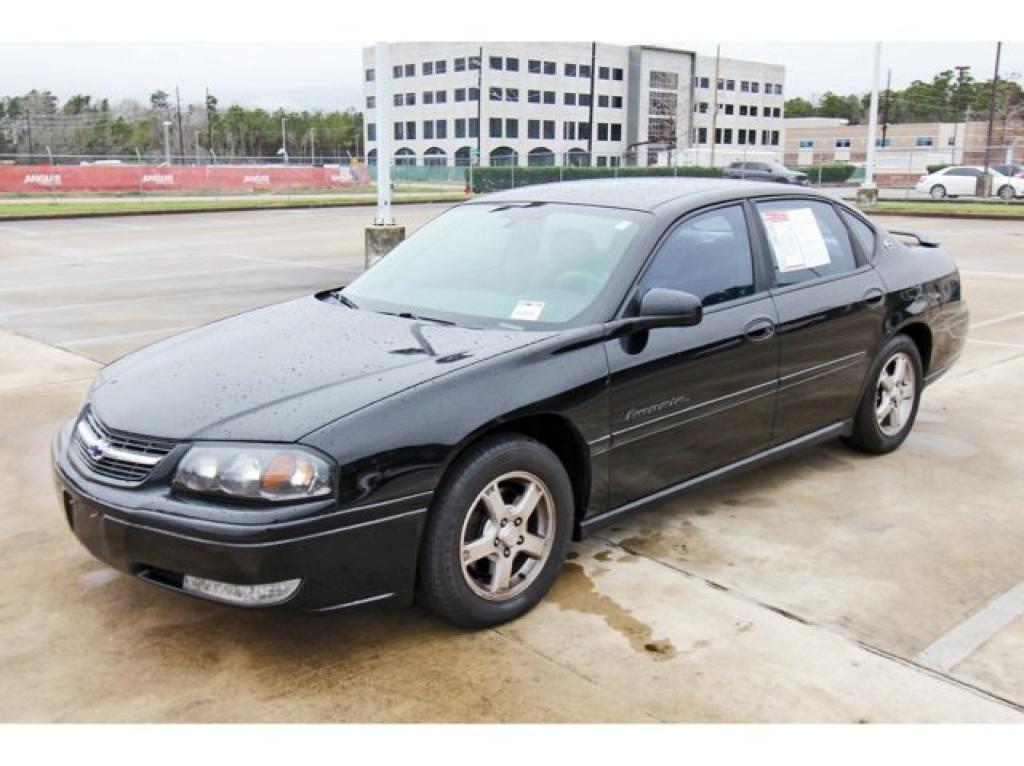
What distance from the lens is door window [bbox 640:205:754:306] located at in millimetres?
4047

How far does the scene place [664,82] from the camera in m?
91.9

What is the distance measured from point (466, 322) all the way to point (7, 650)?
6.58 ft

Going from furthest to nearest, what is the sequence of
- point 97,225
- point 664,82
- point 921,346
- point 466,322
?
point 664,82 → point 97,225 → point 921,346 → point 466,322

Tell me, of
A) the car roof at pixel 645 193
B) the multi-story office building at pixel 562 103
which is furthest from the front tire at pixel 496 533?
the multi-story office building at pixel 562 103

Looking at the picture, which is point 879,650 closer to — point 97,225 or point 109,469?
point 109,469

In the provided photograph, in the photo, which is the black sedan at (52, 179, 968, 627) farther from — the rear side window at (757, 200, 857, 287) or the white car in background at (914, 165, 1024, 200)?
the white car in background at (914, 165, 1024, 200)

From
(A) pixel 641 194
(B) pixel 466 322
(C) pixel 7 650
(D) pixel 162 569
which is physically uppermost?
(A) pixel 641 194

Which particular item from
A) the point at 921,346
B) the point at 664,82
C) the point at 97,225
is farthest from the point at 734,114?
the point at 921,346

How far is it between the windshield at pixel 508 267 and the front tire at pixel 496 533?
63cm

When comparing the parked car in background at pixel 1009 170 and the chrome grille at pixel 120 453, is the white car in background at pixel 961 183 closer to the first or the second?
the parked car in background at pixel 1009 170

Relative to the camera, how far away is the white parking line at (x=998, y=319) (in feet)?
30.9

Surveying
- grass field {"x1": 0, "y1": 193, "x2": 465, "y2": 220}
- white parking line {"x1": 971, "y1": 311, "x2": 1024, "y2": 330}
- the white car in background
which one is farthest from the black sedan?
the white car in background

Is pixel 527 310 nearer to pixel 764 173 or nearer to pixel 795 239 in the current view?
pixel 795 239

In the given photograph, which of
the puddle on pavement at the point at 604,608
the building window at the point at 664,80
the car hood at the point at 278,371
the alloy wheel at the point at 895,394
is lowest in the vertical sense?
the puddle on pavement at the point at 604,608
